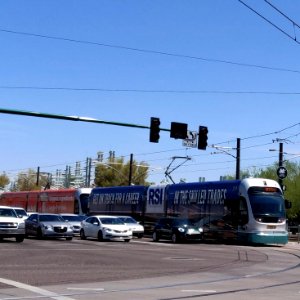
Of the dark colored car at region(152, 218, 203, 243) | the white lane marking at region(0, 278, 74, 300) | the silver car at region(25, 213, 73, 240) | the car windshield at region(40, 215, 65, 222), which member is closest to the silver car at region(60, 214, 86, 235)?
the car windshield at region(40, 215, 65, 222)

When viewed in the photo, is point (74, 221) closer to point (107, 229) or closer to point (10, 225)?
point (107, 229)

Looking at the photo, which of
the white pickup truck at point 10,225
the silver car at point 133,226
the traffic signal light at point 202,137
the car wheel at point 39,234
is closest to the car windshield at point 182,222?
the silver car at point 133,226

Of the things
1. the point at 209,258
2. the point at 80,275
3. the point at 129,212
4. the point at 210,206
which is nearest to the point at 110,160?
the point at 129,212

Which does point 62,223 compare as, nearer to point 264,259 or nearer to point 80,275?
point 264,259

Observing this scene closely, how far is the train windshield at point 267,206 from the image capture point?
119 feet

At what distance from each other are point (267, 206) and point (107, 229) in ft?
30.3

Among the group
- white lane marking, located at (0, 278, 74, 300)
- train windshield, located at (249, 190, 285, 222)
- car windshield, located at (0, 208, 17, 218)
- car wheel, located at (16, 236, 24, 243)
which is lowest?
car wheel, located at (16, 236, 24, 243)

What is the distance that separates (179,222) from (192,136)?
18.1 ft

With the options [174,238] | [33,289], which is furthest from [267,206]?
[33,289]

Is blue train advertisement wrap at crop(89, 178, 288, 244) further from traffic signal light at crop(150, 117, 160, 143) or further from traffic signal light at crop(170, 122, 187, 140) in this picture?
traffic signal light at crop(150, 117, 160, 143)

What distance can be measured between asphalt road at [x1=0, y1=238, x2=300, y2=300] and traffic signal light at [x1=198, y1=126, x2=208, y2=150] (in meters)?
6.11

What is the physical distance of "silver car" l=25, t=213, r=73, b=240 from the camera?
1452 inches

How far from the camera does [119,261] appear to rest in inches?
866

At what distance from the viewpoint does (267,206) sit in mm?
36531
